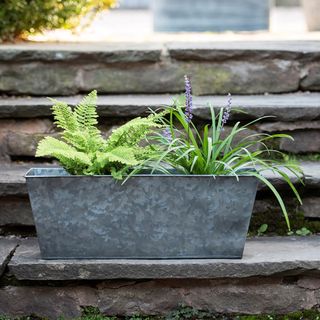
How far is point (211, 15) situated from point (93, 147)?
2.93 meters

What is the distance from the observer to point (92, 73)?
3316 millimetres

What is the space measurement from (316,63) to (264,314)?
1275 mm

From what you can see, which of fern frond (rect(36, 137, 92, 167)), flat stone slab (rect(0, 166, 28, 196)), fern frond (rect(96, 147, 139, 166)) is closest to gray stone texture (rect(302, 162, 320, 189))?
fern frond (rect(96, 147, 139, 166))

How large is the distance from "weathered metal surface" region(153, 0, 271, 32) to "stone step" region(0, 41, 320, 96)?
1856mm

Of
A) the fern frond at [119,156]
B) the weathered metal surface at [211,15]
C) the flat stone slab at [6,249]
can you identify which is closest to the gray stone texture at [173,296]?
the flat stone slab at [6,249]

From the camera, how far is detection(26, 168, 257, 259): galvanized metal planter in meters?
2.40

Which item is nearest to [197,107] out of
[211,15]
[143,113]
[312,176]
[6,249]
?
[143,113]

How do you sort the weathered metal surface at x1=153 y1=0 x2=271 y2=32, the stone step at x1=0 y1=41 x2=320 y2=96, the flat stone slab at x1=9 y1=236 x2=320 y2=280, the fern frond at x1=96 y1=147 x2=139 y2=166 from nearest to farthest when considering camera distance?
1. the fern frond at x1=96 y1=147 x2=139 y2=166
2. the flat stone slab at x1=9 y1=236 x2=320 y2=280
3. the stone step at x1=0 y1=41 x2=320 y2=96
4. the weathered metal surface at x1=153 y1=0 x2=271 y2=32

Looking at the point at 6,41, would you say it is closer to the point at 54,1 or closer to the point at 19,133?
the point at 54,1

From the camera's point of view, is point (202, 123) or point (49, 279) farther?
point (202, 123)

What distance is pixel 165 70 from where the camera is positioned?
10.9 feet

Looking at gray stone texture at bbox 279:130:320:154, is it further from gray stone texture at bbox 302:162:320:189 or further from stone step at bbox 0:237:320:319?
stone step at bbox 0:237:320:319

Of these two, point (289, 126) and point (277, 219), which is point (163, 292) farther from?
point (289, 126)

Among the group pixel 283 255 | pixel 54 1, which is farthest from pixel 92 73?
pixel 283 255
